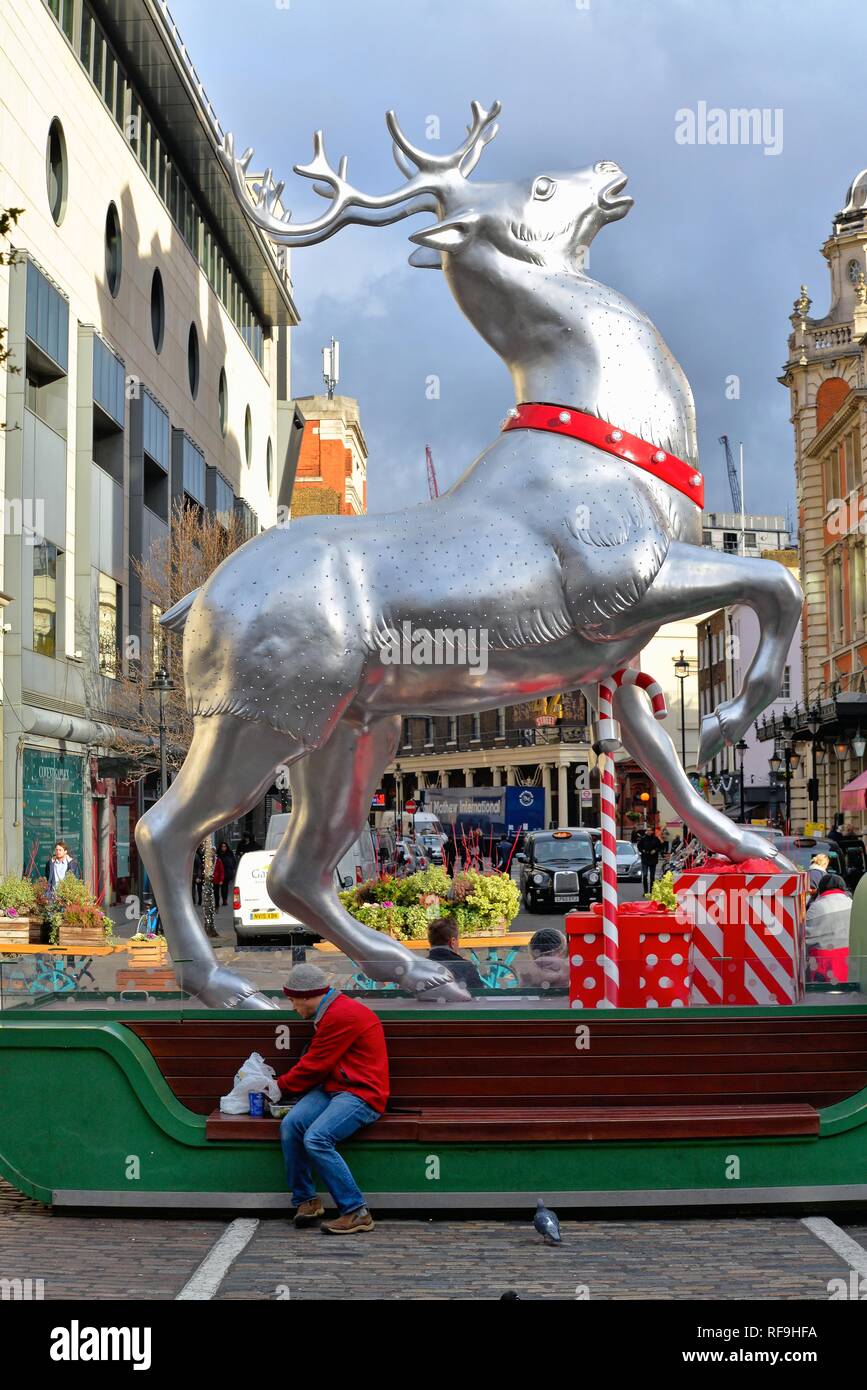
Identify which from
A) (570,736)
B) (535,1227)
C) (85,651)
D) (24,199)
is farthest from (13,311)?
(570,736)

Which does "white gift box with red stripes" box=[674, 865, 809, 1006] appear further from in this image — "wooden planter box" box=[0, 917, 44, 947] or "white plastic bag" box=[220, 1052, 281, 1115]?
"wooden planter box" box=[0, 917, 44, 947]

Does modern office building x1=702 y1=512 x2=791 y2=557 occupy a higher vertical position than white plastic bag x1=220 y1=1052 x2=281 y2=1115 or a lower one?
higher

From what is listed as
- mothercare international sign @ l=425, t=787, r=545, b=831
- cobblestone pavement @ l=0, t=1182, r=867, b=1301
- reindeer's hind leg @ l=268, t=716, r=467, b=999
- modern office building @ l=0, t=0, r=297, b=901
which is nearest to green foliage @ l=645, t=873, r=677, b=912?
A: reindeer's hind leg @ l=268, t=716, r=467, b=999

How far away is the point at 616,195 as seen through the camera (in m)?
6.92

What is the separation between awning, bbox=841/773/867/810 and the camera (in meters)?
34.5

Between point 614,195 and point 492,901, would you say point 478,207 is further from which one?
point 492,901

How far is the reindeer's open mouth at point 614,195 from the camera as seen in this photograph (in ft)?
22.5

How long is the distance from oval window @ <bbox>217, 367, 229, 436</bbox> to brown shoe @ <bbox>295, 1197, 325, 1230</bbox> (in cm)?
4621

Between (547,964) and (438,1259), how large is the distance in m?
1.91

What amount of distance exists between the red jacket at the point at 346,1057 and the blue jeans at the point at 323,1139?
54 mm

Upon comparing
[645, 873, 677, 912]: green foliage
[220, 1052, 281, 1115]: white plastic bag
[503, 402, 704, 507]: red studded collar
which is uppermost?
[503, 402, 704, 507]: red studded collar

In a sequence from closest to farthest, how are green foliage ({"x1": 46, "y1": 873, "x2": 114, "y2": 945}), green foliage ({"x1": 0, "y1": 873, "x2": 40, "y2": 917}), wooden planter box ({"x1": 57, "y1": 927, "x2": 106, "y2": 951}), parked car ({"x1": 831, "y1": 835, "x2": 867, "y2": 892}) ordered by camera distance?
wooden planter box ({"x1": 57, "y1": 927, "x2": 106, "y2": 951})
green foliage ({"x1": 46, "y1": 873, "x2": 114, "y2": 945})
green foliage ({"x1": 0, "y1": 873, "x2": 40, "y2": 917})
parked car ({"x1": 831, "y1": 835, "x2": 867, "y2": 892})

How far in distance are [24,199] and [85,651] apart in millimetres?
9309

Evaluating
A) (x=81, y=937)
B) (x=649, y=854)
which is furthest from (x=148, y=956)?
(x=649, y=854)
